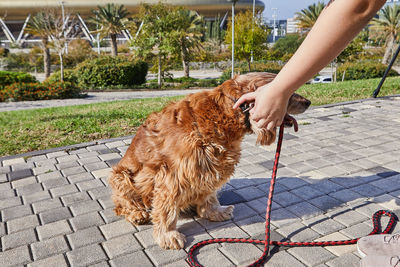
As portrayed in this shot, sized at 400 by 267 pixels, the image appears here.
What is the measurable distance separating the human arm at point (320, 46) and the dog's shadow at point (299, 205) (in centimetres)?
159

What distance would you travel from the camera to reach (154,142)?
10.4 feet

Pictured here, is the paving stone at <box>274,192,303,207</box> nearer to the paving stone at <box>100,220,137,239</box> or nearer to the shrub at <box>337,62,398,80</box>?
the paving stone at <box>100,220,137,239</box>

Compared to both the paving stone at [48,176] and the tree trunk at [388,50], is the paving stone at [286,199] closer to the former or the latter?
the paving stone at [48,176]

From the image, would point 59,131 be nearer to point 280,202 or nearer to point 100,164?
point 100,164

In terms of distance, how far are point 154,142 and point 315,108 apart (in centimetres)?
643

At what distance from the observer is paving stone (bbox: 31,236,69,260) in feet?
9.99

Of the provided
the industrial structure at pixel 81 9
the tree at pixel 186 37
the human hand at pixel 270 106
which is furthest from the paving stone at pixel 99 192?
the industrial structure at pixel 81 9

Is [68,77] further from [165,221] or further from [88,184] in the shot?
[165,221]

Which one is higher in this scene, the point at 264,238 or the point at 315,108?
the point at 315,108

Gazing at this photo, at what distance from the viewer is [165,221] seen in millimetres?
3131

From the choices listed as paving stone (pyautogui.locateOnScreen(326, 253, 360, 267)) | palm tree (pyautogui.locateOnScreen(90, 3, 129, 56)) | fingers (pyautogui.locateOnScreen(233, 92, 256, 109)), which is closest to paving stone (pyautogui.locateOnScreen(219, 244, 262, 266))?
paving stone (pyautogui.locateOnScreen(326, 253, 360, 267))

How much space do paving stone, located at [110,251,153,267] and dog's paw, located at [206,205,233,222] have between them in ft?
2.75

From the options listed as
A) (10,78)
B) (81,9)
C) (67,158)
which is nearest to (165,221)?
(67,158)

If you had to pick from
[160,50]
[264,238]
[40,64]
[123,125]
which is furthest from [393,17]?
[40,64]
